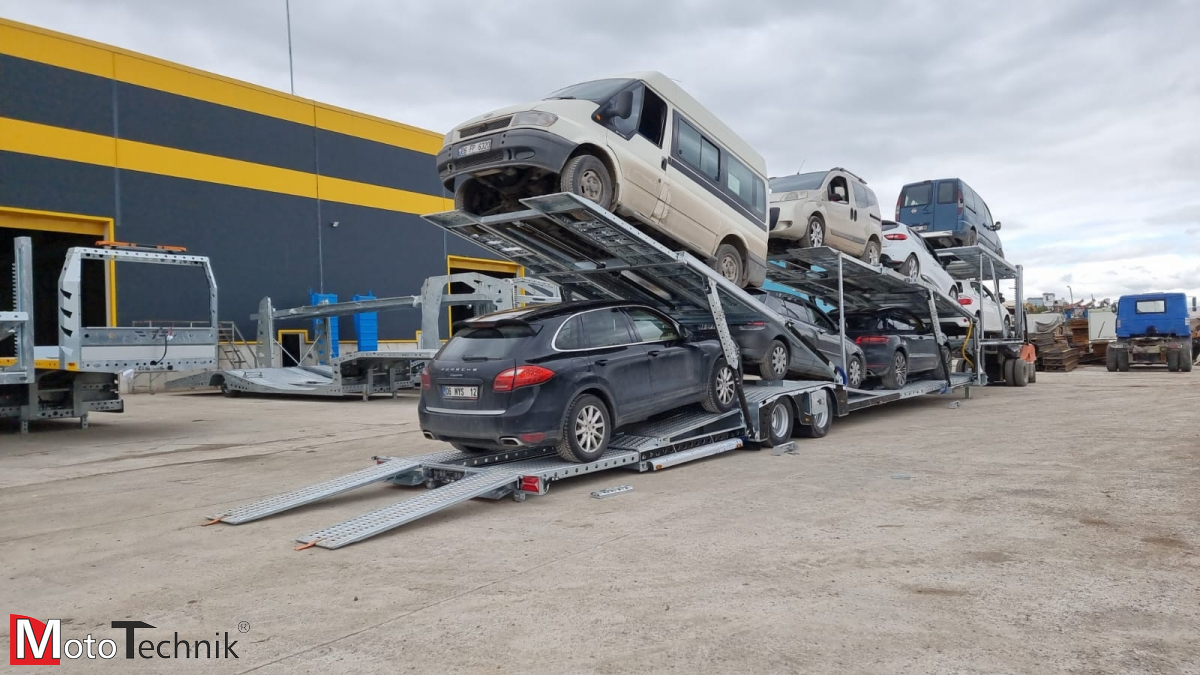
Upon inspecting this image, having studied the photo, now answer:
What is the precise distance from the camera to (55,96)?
64.1 ft

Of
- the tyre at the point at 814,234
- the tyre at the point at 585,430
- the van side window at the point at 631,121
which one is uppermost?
the van side window at the point at 631,121

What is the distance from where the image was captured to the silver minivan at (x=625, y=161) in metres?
7.22

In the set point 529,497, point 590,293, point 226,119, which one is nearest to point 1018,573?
point 529,497

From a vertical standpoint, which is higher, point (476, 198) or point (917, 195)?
point (917, 195)

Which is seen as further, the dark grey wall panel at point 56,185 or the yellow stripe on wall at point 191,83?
the yellow stripe on wall at point 191,83

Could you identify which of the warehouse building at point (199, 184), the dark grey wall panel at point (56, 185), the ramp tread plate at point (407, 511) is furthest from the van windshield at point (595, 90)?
the dark grey wall panel at point (56, 185)

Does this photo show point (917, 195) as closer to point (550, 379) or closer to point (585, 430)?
point (585, 430)

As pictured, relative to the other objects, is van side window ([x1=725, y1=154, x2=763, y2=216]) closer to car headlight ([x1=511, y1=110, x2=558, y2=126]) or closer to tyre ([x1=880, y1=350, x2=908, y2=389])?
car headlight ([x1=511, y1=110, x2=558, y2=126])

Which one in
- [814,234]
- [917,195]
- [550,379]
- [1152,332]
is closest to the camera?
[550,379]

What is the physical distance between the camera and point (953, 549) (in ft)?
16.4

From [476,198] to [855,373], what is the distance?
645 cm

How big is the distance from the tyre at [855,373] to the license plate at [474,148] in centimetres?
640

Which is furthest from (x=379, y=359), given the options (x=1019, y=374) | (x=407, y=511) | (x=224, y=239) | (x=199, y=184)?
(x=1019, y=374)

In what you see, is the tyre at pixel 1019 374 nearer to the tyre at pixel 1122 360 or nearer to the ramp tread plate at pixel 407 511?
the tyre at pixel 1122 360
